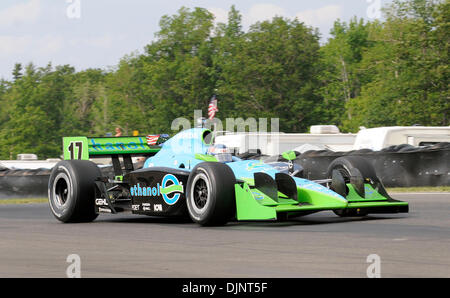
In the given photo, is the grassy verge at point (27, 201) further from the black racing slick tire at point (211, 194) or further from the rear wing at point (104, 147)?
the black racing slick tire at point (211, 194)

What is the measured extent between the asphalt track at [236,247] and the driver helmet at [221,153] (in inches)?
42.0

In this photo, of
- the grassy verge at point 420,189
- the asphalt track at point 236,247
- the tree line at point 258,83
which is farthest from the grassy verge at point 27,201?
the tree line at point 258,83

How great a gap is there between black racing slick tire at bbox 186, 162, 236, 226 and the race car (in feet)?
0.04

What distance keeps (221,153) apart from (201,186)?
1.09 meters

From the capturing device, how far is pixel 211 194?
9883mm

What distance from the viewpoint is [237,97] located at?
228 feet

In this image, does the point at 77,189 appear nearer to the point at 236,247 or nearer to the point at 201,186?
the point at 201,186

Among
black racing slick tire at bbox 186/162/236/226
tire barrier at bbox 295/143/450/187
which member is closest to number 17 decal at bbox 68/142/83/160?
black racing slick tire at bbox 186/162/236/226

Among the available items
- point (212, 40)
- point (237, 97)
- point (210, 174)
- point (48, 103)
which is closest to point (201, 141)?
point (210, 174)

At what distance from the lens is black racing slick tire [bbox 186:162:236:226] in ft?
32.4

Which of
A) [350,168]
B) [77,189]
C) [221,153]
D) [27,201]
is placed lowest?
[27,201]

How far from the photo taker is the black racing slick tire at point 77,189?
11.8 m

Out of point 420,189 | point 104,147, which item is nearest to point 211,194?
point 104,147
